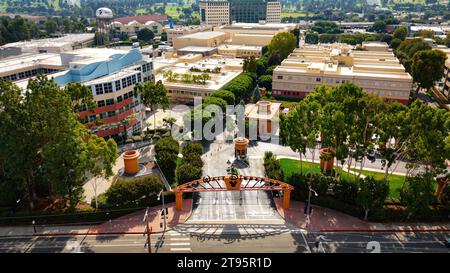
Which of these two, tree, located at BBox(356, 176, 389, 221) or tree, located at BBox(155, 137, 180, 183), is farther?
tree, located at BBox(155, 137, 180, 183)

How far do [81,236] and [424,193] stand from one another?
44.0m

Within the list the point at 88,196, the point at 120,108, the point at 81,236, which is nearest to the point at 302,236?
the point at 81,236

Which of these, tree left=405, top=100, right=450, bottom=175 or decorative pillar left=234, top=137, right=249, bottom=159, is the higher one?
tree left=405, top=100, right=450, bottom=175

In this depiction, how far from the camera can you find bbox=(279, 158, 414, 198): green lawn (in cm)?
5416

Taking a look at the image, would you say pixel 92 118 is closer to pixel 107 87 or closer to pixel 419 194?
pixel 107 87

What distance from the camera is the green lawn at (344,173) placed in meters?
54.2

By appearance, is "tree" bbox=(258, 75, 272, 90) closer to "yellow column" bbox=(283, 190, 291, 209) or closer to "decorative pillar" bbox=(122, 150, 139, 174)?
"decorative pillar" bbox=(122, 150, 139, 174)

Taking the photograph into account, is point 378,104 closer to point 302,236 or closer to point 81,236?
point 302,236

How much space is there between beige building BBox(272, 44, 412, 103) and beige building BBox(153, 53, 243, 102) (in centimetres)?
1693

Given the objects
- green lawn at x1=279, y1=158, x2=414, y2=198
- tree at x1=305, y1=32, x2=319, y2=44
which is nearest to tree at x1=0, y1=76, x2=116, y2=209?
green lawn at x1=279, y1=158, x2=414, y2=198

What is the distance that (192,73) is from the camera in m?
109

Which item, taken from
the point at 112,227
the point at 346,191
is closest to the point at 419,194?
the point at 346,191

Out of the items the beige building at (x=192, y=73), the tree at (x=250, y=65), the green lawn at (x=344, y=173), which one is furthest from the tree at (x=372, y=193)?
the tree at (x=250, y=65)

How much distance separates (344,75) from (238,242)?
220 ft
